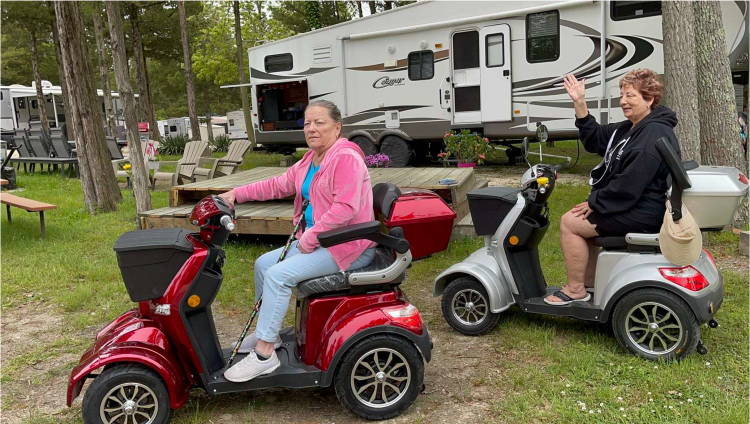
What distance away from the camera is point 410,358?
294 centimetres

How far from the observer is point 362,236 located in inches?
113

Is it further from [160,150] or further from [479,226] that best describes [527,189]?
[160,150]

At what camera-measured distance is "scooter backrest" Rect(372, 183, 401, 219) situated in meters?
3.17

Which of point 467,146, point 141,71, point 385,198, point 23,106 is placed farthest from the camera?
point 23,106

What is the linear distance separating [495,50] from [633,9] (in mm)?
2265

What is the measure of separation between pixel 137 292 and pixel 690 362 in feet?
9.16

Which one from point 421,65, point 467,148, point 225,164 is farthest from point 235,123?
point 467,148

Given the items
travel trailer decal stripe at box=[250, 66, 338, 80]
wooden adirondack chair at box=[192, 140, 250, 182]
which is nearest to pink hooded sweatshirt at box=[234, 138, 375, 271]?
wooden adirondack chair at box=[192, 140, 250, 182]

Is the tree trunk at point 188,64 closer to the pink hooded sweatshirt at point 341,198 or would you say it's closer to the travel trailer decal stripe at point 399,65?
the travel trailer decal stripe at point 399,65

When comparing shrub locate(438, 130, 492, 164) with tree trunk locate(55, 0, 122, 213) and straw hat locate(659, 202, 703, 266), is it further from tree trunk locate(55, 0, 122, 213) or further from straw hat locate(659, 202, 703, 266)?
straw hat locate(659, 202, 703, 266)

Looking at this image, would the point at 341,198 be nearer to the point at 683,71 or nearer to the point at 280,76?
the point at 683,71

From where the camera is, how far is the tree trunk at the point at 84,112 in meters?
8.52

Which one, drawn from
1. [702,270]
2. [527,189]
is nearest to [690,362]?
[702,270]

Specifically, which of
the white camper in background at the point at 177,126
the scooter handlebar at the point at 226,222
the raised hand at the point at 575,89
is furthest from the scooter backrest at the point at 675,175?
the white camper in background at the point at 177,126
